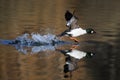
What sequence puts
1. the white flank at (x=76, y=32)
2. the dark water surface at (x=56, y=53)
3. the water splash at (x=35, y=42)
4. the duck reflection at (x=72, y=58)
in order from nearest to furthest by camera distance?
the dark water surface at (x=56, y=53) < the duck reflection at (x=72, y=58) < the water splash at (x=35, y=42) < the white flank at (x=76, y=32)

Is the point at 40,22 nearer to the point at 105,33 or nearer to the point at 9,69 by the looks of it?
the point at 105,33

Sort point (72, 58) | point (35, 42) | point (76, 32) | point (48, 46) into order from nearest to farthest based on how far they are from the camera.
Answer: point (72, 58) → point (48, 46) → point (35, 42) → point (76, 32)

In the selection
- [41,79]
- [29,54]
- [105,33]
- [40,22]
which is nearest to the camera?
[41,79]

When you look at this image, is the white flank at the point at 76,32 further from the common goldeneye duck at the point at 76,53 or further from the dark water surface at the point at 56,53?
the common goldeneye duck at the point at 76,53

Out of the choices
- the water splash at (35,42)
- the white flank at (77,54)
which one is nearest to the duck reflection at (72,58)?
the white flank at (77,54)

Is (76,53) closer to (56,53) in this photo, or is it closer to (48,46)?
(56,53)

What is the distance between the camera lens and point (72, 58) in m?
5.61

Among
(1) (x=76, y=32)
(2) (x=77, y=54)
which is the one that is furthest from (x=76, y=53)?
(1) (x=76, y=32)

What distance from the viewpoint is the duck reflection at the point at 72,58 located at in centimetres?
511

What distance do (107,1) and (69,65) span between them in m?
8.93

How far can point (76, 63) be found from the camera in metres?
5.34

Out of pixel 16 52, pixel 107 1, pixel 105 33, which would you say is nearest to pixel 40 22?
pixel 105 33

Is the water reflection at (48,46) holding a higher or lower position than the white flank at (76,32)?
lower

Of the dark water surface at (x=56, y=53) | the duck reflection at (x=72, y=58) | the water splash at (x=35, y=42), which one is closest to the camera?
the dark water surface at (x=56, y=53)
